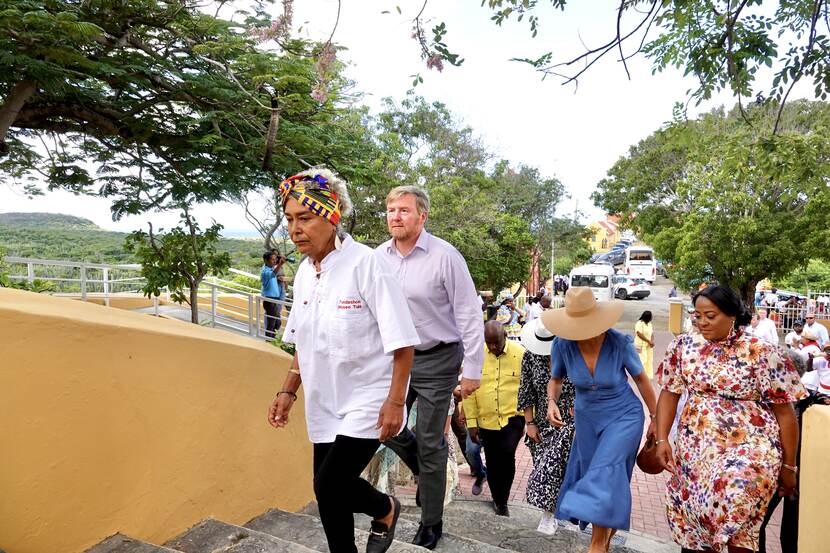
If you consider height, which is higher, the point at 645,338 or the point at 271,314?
the point at 271,314

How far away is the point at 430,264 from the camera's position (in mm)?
3346

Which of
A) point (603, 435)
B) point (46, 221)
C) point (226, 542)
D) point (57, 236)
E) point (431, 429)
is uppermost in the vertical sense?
point (46, 221)

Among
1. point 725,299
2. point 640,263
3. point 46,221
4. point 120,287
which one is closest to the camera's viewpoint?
point 725,299

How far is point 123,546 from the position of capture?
258 centimetres

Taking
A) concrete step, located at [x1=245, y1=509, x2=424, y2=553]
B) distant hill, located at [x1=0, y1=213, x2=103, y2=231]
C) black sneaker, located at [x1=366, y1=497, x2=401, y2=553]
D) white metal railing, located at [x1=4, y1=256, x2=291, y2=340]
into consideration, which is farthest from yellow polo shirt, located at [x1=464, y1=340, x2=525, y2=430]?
distant hill, located at [x1=0, y1=213, x2=103, y2=231]

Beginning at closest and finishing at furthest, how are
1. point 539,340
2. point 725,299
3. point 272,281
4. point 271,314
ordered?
1. point 725,299
2. point 539,340
3. point 272,281
4. point 271,314

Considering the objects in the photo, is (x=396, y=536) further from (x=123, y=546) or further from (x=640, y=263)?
(x=640, y=263)

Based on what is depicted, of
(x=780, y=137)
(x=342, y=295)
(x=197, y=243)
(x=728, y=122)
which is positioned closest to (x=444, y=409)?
(x=342, y=295)

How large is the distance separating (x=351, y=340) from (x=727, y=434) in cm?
188

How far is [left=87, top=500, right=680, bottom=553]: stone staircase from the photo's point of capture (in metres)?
2.83

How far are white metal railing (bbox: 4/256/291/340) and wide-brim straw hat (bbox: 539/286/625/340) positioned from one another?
227 inches

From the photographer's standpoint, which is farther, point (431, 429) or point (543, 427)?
point (543, 427)

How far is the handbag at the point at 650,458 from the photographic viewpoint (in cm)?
334

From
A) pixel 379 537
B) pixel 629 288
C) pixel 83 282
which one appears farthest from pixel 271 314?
pixel 629 288
